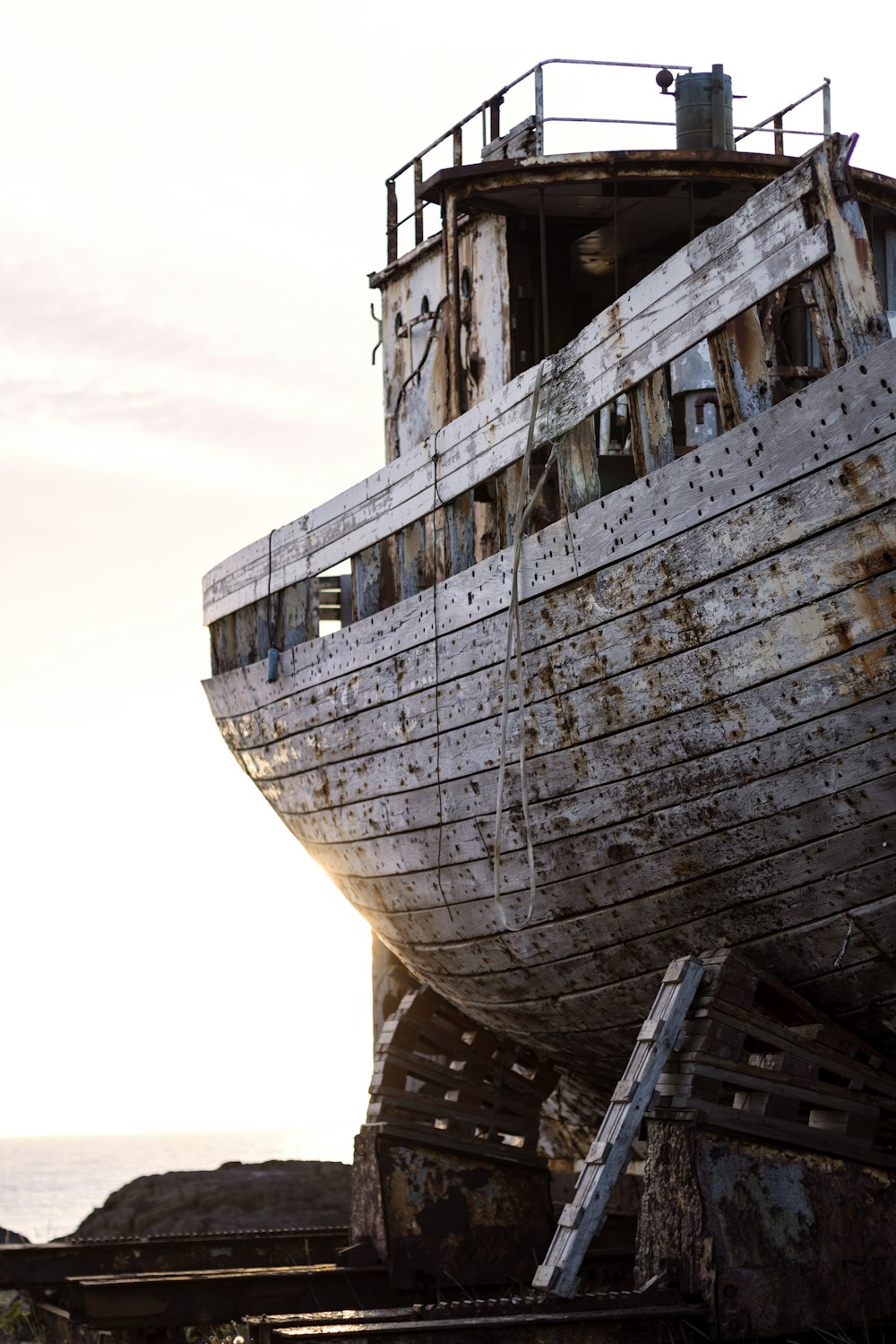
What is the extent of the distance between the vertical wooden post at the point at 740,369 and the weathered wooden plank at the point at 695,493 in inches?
5.5

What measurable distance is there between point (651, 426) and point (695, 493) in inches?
22.4

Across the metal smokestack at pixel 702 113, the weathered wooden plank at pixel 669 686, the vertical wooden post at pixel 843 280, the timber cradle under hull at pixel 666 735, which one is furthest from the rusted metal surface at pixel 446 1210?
the metal smokestack at pixel 702 113

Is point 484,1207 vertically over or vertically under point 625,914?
under

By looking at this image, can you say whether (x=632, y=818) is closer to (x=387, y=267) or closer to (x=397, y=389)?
(x=397, y=389)

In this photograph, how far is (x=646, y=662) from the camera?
23.3 feet

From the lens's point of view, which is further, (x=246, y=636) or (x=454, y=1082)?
(x=246, y=636)

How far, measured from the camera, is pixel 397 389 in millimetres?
10906

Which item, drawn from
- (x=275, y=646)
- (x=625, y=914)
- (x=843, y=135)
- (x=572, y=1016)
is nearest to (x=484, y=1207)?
(x=572, y=1016)

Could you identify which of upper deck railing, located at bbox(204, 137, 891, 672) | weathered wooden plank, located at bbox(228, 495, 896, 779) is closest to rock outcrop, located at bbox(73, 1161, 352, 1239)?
weathered wooden plank, located at bbox(228, 495, 896, 779)

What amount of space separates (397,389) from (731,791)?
4.90 meters

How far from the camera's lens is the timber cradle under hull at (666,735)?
632cm

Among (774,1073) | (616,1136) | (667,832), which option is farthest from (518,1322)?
(667,832)

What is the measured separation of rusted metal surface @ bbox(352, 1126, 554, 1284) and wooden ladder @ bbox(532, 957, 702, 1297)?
3.11 meters

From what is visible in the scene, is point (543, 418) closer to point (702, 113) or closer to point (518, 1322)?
point (702, 113)
